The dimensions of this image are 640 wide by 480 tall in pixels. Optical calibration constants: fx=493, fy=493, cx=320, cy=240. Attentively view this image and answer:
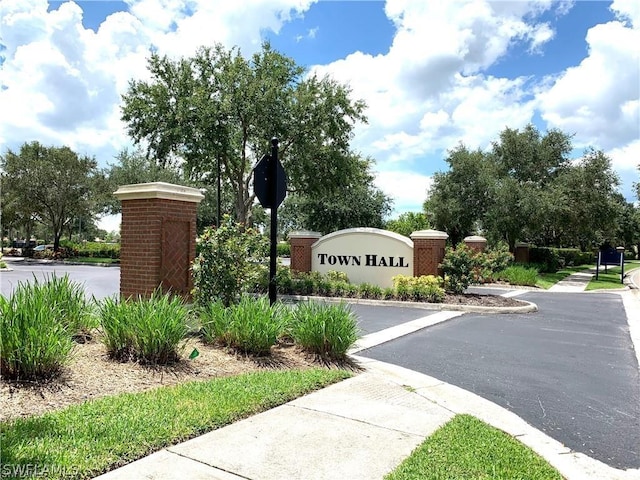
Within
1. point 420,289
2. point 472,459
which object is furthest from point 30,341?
point 420,289

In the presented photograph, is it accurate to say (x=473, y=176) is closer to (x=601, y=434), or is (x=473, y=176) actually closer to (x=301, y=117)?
(x=301, y=117)

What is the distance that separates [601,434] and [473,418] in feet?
3.79

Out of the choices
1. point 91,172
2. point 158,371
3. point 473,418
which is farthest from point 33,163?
point 473,418

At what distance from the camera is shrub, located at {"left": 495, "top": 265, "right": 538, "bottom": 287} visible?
70.8 feet

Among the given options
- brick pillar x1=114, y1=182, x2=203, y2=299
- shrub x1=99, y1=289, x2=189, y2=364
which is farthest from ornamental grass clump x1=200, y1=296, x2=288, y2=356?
brick pillar x1=114, y1=182, x2=203, y2=299

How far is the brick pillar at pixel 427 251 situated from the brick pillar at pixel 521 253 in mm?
15068

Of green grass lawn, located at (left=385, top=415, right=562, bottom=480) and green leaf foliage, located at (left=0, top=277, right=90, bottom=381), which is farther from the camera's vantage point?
green leaf foliage, located at (left=0, top=277, right=90, bottom=381)

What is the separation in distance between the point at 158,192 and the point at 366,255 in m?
9.98

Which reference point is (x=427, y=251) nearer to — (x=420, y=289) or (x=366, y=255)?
(x=420, y=289)

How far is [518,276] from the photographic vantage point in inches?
862

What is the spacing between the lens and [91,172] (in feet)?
133

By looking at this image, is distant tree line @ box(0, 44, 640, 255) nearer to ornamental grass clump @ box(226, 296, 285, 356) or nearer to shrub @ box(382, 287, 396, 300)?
shrub @ box(382, 287, 396, 300)

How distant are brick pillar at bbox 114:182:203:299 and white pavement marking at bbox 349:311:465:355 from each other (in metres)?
2.97

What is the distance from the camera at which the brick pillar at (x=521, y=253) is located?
2841cm
